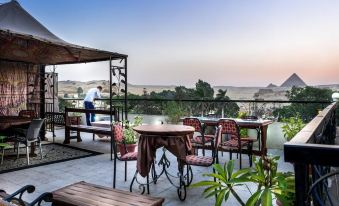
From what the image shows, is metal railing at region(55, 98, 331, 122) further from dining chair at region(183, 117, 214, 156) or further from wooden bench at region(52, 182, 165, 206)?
wooden bench at region(52, 182, 165, 206)

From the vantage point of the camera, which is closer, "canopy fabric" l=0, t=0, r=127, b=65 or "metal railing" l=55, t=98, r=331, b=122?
"metal railing" l=55, t=98, r=331, b=122

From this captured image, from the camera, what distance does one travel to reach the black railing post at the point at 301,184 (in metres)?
1.00


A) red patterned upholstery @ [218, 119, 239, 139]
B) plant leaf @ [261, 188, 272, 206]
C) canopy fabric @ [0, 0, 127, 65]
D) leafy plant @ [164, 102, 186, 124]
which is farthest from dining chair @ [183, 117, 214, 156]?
plant leaf @ [261, 188, 272, 206]

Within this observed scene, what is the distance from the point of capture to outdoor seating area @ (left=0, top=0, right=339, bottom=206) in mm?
1519

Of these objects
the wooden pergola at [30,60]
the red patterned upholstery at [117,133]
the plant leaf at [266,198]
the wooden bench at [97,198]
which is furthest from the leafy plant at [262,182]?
the wooden pergola at [30,60]

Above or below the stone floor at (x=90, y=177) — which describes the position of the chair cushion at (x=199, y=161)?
above

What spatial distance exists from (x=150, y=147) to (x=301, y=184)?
262 cm

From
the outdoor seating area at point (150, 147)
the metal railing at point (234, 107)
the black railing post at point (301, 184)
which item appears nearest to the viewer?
the black railing post at point (301, 184)

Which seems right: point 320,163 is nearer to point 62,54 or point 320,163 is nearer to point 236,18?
point 62,54

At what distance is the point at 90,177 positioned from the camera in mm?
4426

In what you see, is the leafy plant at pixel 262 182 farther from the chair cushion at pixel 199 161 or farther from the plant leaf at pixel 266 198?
the chair cushion at pixel 199 161

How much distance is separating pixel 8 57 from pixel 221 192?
8.53 metres

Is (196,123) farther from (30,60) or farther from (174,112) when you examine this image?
(30,60)

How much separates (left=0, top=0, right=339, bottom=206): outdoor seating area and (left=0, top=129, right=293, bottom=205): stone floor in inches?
0.6
